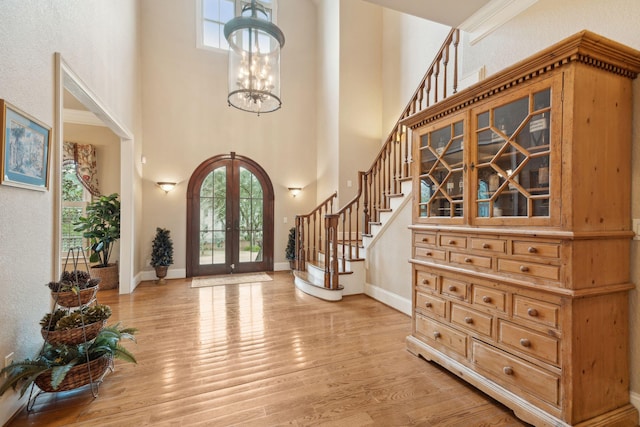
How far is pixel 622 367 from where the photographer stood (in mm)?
1814

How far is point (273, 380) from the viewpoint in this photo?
232cm

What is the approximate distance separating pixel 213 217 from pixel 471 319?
5.43 metres

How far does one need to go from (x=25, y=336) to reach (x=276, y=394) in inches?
70.5

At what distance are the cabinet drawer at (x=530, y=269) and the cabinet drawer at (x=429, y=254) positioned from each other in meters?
0.52

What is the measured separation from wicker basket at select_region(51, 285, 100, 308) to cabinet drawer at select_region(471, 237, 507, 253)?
295 cm

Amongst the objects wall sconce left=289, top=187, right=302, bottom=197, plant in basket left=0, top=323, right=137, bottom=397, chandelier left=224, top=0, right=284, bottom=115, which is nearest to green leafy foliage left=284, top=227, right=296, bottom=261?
wall sconce left=289, top=187, right=302, bottom=197

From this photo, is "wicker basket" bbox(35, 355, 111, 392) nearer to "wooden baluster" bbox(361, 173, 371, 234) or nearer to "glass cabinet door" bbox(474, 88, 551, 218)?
"glass cabinet door" bbox(474, 88, 551, 218)

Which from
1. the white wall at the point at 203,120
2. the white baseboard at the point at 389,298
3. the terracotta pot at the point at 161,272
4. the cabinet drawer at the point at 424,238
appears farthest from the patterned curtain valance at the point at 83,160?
the cabinet drawer at the point at 424,238

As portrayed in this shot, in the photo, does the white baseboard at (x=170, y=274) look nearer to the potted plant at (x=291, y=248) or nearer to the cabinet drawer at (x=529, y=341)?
the potted plant at (x=291, y=248)

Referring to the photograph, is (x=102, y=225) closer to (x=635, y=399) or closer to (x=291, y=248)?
(x=291, y=248)

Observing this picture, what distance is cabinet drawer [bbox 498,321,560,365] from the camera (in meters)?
1.70

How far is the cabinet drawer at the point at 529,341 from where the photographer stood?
170cm

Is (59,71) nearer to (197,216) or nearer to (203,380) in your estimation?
(203,380)

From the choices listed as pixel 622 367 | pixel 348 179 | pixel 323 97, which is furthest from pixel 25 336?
pixel 323 97
